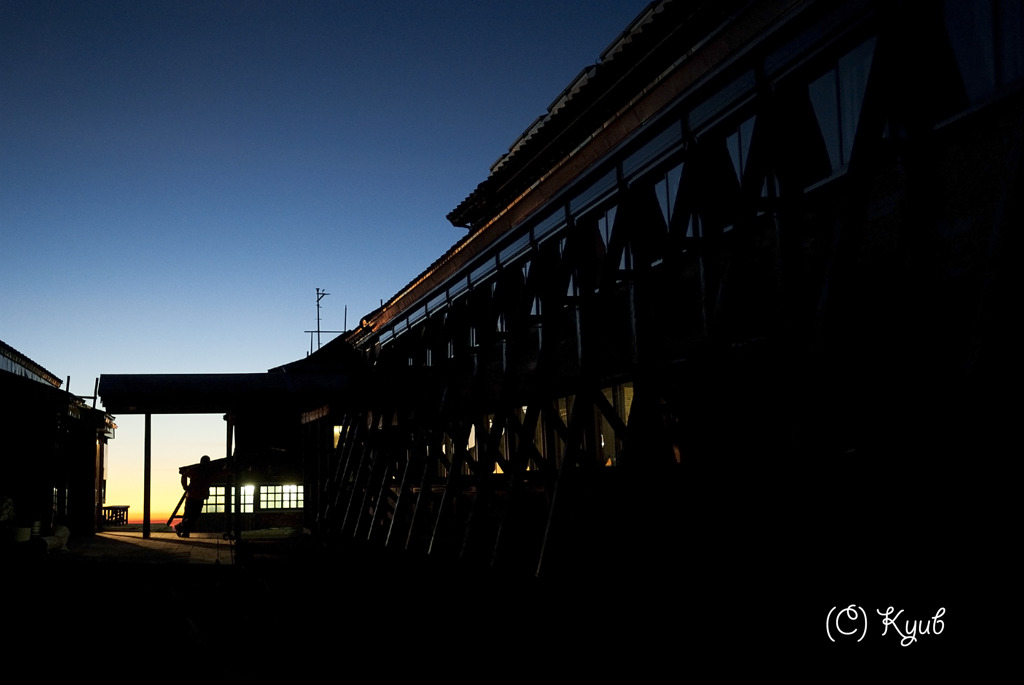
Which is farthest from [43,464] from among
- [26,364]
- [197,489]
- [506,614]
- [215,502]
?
[506,614]

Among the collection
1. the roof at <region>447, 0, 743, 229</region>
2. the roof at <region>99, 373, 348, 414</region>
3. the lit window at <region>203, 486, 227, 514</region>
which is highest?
the roof at <region>447, 0, 743, 229</region>

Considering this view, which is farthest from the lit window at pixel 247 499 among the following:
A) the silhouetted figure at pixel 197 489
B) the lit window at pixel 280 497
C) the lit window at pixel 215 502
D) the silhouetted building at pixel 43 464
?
the silhouetted building at pixel 43 464

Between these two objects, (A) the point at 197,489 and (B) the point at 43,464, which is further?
(A) the point at 197,489

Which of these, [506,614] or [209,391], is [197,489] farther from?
[506,614]

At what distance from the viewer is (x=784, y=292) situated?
5258 mm

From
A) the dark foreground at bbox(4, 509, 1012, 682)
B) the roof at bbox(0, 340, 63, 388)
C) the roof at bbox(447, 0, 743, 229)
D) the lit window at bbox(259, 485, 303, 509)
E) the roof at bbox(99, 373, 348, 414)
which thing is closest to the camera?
the dark foreground at bbox(4, 509, 1012, 682)

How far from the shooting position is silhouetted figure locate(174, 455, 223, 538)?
2716 centimetres

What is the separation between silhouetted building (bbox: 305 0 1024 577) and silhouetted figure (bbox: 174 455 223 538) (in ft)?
60.5

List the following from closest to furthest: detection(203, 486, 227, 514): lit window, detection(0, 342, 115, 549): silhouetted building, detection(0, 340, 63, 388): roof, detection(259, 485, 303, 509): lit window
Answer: detection(0, 342, 115, 549): silhouetted building, detection(0, 340, 63, 388): roof, detection(259, 485, 303, 509): lit window, detection(203, 486, 227, 514): lit window

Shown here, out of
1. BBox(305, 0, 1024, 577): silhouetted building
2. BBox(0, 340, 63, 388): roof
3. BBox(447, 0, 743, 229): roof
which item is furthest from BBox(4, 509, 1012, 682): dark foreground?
BBox(0, 340, 63, 388): roof

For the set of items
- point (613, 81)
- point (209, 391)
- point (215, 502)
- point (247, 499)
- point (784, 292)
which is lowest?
point (215, 502)

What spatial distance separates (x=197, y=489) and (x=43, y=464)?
5.59 meters

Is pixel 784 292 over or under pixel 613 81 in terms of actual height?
under

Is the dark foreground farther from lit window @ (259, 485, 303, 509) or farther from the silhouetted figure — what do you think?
lit window @ (259, 485, 303, 509)
